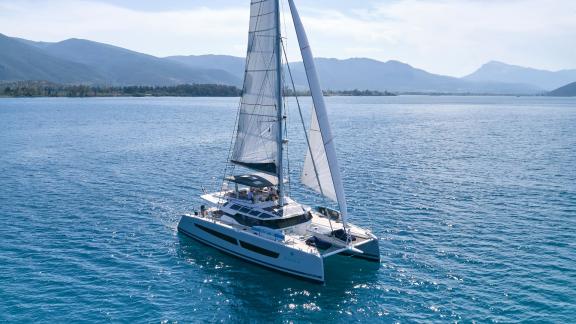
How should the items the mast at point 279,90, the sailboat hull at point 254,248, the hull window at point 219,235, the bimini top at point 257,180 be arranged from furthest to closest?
the bimini top at point 257,180
the hull window at point 219,235
the mast at point 279,90
the sailboat hull at point 254,248

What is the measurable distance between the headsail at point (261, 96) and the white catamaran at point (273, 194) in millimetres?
75

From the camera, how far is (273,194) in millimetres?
39281

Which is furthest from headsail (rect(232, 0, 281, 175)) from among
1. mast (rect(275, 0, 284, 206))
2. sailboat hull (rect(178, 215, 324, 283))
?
sailboat hull (rect(178, 215, 324, 283))

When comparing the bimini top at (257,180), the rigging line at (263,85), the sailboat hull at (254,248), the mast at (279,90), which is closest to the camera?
the sailboat hull at (254,248)

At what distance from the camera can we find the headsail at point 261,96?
35812mm

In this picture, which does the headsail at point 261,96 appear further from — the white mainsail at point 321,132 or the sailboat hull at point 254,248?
the sailboat hull at point 254,248

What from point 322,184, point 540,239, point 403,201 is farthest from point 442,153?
point 322,184

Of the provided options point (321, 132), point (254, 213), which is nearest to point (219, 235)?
point (254, 213)

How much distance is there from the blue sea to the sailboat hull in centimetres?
79

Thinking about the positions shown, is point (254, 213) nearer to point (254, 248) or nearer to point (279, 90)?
point (254, 248)

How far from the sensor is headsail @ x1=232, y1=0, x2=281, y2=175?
3581 cm

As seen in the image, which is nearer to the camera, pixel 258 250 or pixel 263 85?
pixel 258 250

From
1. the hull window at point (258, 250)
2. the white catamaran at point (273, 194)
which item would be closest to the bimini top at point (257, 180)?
the white catamaran at point (273, 194)

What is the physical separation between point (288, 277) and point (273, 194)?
27.5ft
